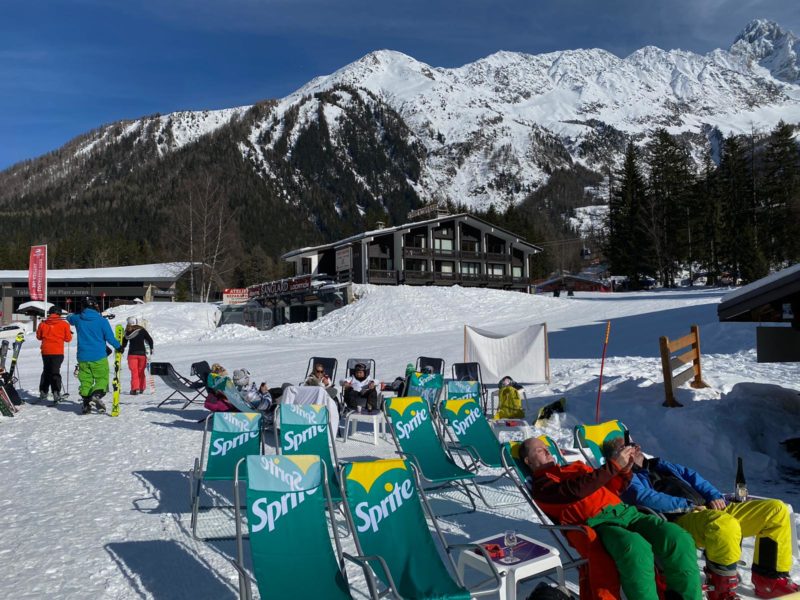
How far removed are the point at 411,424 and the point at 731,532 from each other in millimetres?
3078

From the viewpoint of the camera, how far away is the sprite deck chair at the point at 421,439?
5.52 metres

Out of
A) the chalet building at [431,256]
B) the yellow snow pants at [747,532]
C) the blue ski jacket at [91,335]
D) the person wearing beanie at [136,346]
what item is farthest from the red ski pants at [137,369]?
the chalet building at [431,256]

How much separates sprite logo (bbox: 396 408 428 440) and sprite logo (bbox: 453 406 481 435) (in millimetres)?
639

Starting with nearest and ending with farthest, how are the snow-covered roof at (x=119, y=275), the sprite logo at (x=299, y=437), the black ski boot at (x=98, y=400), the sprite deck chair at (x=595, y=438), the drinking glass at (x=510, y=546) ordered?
the drinking glass at (x=510, y=546) < the sprite deck chair at (x=595, y=438) < the sprite logo at (x=299, y=437) < the black ski boot at (x=98, y=400) < the snow-covered roof at (x=119, y=275)

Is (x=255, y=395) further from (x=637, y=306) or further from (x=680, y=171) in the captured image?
(x=680, y=171)

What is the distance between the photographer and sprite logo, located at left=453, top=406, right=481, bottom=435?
21.6 feet

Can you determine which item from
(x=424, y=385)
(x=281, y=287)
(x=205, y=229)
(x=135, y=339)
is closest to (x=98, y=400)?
(x=135, y=339)

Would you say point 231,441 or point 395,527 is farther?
point 231,441

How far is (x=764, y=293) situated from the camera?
6613 mm

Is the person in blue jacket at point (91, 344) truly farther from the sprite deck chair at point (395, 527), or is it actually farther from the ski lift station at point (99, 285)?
the ski lift station at point (99, 285)

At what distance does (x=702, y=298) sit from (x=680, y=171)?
27567mm

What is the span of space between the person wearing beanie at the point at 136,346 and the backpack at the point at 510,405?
667cm

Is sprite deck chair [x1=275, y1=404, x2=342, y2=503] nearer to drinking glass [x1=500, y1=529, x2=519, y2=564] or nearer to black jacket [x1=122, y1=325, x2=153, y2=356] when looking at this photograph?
drinking glass [x1=500, y1=529, x2=519, y2=564]

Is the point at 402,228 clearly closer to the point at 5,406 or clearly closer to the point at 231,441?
the point at 5,406
